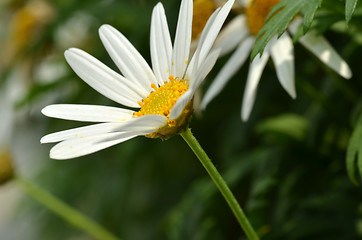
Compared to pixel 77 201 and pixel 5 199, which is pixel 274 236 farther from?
pixel 5 199

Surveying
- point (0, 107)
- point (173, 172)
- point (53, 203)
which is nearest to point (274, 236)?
point (53, 203)

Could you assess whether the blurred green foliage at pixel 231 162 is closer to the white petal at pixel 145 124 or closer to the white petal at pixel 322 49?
the white petal at pixel 322 49

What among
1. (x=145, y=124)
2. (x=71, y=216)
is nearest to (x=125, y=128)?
(x=145, y=124)

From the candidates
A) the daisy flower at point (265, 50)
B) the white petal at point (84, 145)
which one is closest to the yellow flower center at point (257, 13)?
the daisy flower at point (265, 50)

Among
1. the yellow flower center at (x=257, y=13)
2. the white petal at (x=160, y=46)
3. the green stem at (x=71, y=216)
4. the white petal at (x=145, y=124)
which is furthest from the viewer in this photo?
the green stem at (x=71, y=216)

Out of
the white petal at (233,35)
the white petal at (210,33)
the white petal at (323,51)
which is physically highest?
the white petal at (210,33)

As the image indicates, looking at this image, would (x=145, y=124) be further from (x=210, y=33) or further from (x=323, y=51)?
(x=323, y=51)

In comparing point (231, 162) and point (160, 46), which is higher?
point (160, 46)

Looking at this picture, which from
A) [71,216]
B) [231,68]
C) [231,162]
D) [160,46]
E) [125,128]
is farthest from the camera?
[231,162]
